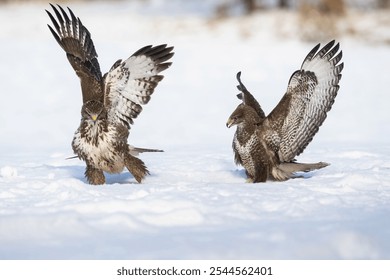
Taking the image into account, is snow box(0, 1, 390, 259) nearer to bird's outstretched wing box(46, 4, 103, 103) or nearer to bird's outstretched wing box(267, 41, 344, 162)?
bird's outstretched wing box(267, 41, 344, 162)

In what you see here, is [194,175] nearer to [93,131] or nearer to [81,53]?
[93,131]

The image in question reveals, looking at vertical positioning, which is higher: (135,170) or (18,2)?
(18,2)

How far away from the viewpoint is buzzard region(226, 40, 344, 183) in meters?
5.75

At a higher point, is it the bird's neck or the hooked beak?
the hooked beak

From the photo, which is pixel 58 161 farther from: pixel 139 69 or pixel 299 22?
pixel 299 22

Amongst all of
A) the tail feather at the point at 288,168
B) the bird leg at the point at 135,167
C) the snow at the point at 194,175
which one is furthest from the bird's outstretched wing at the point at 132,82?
the tail feather at the point at 288,168

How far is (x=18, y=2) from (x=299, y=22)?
11.6 m

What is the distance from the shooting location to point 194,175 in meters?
6.30

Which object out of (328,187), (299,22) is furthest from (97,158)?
(299,22)

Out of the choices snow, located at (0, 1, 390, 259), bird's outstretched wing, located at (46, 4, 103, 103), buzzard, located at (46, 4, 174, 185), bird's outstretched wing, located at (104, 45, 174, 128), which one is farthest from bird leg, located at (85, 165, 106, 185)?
bird's outstretched wing, located at (46, 4, 103, 103)

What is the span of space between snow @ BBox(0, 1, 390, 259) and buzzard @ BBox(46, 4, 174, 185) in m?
0.23

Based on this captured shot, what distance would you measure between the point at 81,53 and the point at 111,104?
1.79 feet

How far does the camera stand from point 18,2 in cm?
2531

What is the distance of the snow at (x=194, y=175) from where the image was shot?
401cm
